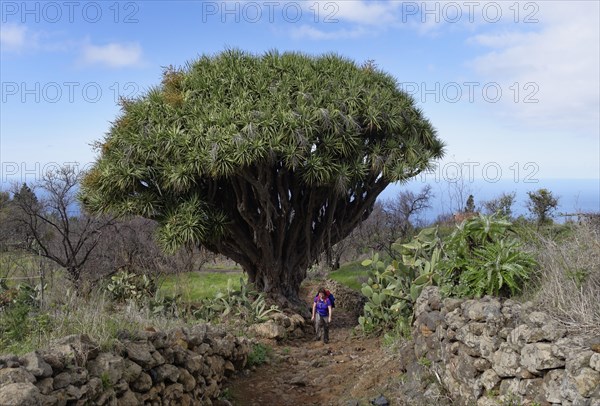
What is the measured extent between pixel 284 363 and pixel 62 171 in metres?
10.4

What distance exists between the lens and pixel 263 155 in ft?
34.9

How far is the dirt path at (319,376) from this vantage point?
23.6 feet

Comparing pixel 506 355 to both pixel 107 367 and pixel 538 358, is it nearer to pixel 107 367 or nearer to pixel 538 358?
pixel 538 358

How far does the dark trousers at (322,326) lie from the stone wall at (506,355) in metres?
3.99

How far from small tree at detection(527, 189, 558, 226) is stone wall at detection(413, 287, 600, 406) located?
540 inches

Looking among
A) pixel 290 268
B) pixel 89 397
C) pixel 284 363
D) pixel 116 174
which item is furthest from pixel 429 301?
pixel 116 174

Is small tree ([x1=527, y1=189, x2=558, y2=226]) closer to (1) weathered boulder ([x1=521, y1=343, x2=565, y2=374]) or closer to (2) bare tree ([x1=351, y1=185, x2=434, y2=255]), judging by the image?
(2) bare tree ([x1=351, y1=185, x2=434, y2=255])

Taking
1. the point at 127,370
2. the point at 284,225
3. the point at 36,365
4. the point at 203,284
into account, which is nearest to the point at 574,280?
the point at 127,370

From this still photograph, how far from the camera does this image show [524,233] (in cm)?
714

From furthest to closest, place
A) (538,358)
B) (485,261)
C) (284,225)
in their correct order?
(284,225), (485,261), (538,358)

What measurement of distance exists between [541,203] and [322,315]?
38.4 ft

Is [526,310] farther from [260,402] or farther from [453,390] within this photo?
[260,402]

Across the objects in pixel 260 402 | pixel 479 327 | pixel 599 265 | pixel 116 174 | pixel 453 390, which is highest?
pixel 116 174

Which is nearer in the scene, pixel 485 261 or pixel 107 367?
pixel 107 367
